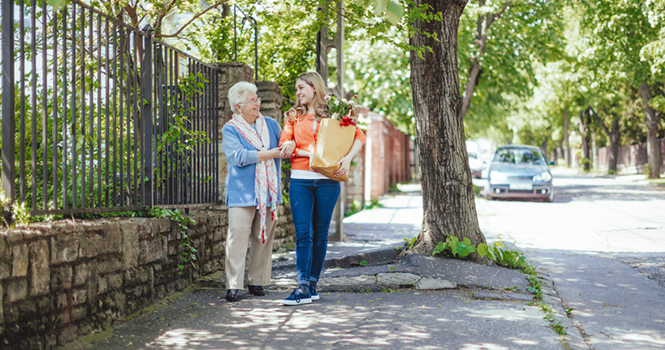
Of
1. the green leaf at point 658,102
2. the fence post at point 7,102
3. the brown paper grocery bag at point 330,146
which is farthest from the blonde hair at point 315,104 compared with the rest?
the green leaf at point 658,102

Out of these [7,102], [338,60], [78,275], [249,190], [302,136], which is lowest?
[78,275]

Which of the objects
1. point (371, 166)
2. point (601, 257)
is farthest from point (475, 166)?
point (601, 257)

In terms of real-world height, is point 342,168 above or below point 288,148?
below

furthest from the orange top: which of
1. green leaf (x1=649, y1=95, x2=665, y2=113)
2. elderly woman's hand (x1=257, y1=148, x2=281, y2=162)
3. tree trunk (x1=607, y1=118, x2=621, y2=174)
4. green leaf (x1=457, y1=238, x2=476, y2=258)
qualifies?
tree trunk (x1=607, y1=118, x2=621, y2=174)

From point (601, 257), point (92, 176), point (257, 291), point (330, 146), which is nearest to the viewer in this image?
point (92, 176)

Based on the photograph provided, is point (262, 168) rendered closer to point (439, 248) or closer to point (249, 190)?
point (249, 190)

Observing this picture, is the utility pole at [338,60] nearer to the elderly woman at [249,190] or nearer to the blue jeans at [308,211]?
the elderly woman at [249,190]

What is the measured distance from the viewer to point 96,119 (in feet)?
16.1

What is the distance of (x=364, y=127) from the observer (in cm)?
1273

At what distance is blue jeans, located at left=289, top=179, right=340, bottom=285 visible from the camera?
16.2 ft

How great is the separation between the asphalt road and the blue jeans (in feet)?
6.74

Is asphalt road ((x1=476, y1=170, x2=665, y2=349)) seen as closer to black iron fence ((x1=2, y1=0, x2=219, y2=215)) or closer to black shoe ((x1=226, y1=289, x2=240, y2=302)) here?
black shoe ((x1=226, y1=289, x2=240, y2=302))

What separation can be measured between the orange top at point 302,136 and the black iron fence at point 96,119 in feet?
3.99

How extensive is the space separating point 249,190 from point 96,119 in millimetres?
1337
